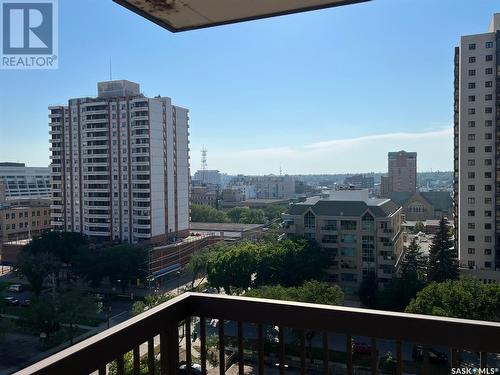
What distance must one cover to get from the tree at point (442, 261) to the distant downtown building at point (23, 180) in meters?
27.7

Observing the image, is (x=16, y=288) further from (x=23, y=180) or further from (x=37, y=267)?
(x=23, y=180)

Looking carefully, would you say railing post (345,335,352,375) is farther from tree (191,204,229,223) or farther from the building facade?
tree (191,204,229,223)

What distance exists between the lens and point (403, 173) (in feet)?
155

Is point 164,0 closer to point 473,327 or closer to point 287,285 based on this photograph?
point 473,327

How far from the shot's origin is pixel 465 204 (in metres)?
14.2

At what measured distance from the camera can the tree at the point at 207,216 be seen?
2788 cm

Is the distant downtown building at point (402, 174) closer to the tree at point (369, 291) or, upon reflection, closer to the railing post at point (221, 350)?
the tree at point (369, 291)

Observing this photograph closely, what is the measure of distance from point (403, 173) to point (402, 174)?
0.16 metres

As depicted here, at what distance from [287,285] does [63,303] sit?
600 centimetres

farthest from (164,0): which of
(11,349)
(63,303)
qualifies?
(11,349)

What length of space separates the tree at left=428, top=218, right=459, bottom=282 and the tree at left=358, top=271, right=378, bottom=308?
1625 mm

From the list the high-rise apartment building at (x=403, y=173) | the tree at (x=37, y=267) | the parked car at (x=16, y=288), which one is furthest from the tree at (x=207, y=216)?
the high-rise apartment building at (x=403, y=173)

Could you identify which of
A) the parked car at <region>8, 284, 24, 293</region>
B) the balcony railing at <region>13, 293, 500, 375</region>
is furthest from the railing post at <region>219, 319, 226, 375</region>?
the parked car at <region>8, 284, 24, 293</region>

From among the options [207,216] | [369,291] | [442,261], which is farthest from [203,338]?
[207,216]
